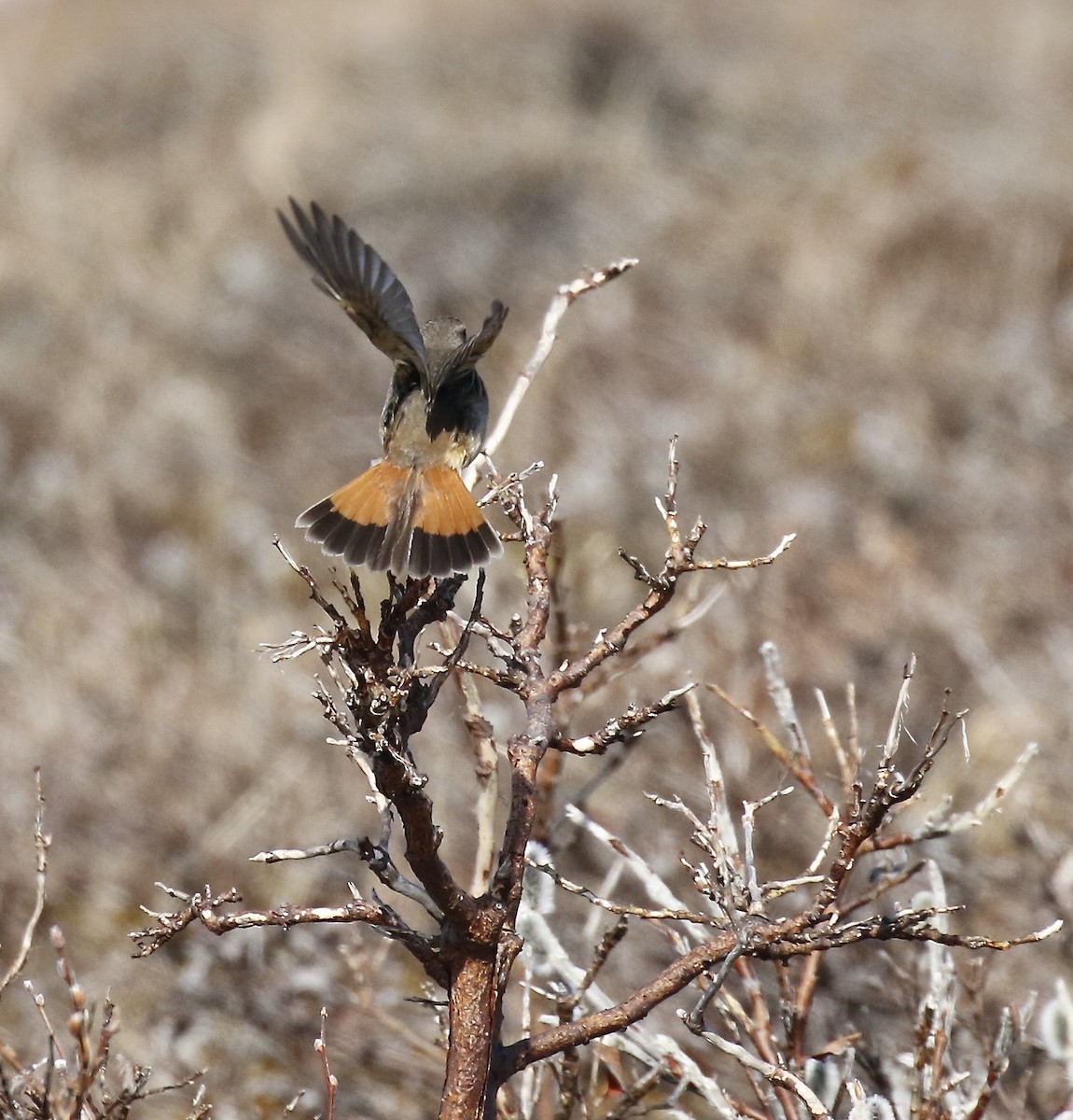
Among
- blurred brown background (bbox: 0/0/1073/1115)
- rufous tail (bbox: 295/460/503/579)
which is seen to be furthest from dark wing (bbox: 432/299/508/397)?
blurred brown background (bbox: 0/0/1073/1115)

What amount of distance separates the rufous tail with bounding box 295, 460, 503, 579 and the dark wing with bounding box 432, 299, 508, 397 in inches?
7.6

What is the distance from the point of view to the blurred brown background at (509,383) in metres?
4.37

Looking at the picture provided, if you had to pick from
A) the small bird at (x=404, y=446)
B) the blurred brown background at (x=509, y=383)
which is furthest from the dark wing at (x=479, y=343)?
the blurred brown background at (x=509, y=383)

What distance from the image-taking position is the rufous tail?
2160 mm

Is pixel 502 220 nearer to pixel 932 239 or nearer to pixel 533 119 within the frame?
pixel 533 119

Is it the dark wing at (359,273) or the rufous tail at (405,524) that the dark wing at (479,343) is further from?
the rufous tail at (405,524)

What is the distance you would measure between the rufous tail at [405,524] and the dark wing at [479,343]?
194mm

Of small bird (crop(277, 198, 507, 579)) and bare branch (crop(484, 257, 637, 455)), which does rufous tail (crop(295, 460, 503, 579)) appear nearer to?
small bird (crop(277, 198, 507, 579))

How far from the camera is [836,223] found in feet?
29.3

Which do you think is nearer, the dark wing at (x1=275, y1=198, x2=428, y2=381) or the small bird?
the small bird

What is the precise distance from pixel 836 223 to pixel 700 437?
2.68 m

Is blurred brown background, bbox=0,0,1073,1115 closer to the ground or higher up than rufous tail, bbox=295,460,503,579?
higher up

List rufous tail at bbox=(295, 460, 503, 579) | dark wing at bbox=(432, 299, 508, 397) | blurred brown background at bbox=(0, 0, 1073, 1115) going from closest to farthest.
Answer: rufous tail at bbox=(295, 460, 503, 579)
dark wing at bbox=(432, 299, 508, 397)
blurred brown background at bbox=(0, 0, 1073, 1115)

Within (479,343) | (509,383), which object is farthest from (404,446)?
(509,383)
